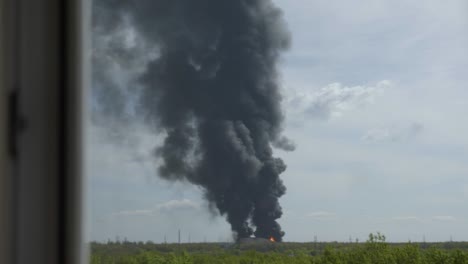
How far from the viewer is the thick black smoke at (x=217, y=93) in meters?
1.37

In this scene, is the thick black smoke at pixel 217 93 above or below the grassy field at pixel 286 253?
above

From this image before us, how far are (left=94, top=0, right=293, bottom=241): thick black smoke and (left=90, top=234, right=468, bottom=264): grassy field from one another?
0.14 feet

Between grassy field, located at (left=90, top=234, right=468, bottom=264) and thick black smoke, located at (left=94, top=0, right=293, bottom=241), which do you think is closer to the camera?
grassy field, located at (left=90, top=234, right=468, bottom=264)

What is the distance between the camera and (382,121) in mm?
1200

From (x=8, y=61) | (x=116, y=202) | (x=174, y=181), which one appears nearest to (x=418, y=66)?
(x=174, y=181)

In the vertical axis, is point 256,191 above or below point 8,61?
below

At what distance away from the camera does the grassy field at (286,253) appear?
1.15 meters

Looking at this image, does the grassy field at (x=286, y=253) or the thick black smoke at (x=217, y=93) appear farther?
the thick black smoke at (x=217, y=93)

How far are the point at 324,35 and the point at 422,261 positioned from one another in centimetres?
44

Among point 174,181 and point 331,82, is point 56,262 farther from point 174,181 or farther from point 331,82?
point 331,82

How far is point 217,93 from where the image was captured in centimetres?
141

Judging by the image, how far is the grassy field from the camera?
115 centimetres

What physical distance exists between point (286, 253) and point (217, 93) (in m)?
0.34

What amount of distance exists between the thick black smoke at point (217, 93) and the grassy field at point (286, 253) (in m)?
0.04
